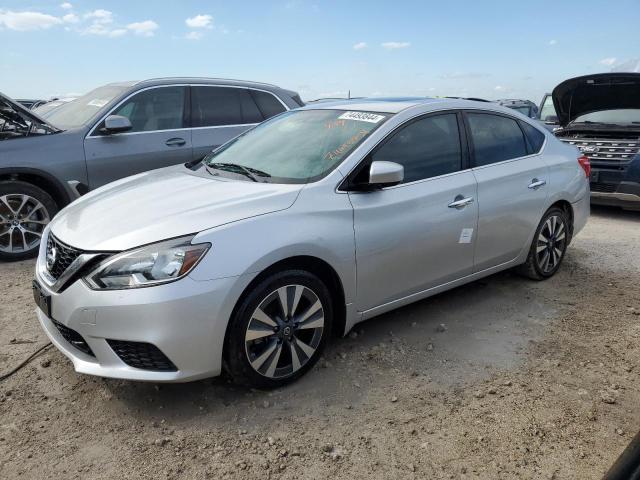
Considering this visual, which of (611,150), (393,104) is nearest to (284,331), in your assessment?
(393,104)

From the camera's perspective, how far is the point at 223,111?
6.48 m

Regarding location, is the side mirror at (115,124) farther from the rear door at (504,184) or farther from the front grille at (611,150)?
the front grille at (611,150)

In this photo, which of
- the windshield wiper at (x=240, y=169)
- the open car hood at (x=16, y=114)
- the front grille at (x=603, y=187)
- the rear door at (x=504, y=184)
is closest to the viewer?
the windshield wiper at (x=240, y=169)

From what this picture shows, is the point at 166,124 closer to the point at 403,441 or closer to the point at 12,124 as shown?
the point at 12,124

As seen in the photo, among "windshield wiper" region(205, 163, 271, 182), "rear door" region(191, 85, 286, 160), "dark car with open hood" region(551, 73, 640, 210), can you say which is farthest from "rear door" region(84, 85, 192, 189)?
"dark car with open hood" region(551, 73, 640, 210)

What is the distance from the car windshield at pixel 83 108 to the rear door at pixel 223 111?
832 millimetres

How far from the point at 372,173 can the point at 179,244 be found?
3.88 feet

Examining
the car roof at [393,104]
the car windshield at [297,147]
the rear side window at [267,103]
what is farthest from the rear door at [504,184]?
the rear side window at [267,103]

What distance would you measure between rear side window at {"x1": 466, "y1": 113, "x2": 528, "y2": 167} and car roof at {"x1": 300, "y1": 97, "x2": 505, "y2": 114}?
0.36 ft

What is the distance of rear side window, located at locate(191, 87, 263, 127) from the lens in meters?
6.31

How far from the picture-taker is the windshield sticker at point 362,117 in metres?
3.65

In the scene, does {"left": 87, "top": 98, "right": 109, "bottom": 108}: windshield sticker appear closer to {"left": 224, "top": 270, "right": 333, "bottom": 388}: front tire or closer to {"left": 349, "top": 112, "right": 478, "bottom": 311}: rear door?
{"left": 349, "top": 112, "right": 478, "bottom": 311}: rear door

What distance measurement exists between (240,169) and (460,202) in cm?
152

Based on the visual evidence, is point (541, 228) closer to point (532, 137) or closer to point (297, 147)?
point (532, 137)
